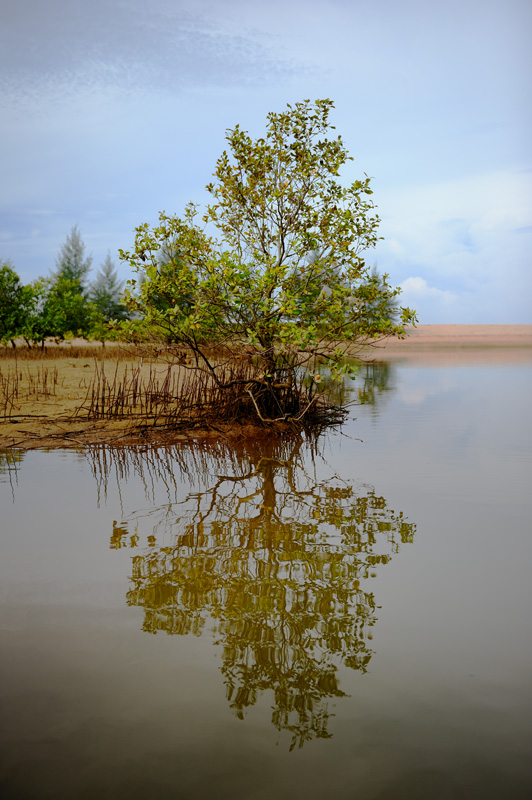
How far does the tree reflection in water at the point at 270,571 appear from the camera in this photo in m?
2.87

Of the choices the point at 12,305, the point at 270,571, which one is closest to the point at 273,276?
the point at 270,571

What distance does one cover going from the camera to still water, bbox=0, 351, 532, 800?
2326mm

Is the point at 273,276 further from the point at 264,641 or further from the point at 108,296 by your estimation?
the point at 108,296

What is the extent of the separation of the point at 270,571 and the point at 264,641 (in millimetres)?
946

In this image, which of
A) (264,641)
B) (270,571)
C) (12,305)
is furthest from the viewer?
(12,305)

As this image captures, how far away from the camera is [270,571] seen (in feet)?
13.3

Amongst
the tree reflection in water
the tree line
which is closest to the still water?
the tree reflection in water

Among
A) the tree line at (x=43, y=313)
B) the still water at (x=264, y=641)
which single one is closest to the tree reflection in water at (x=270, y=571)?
the still water at (x=264, y=641)

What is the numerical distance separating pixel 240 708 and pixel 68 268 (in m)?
46.6

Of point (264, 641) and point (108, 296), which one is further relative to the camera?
point (108, 296)

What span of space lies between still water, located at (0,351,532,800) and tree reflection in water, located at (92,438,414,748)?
0.05ft

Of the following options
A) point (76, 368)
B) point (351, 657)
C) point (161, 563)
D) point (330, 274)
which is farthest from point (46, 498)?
point (76, 368)

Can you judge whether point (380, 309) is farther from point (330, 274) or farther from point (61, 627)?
point (61, 627)

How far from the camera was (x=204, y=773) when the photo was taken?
2.29 meters
